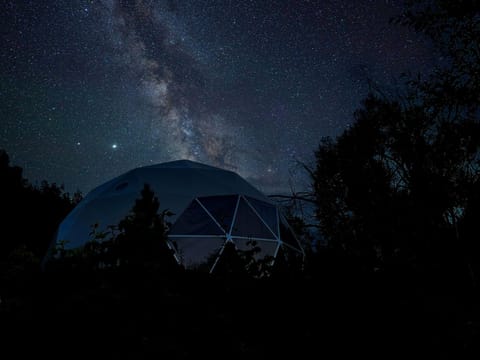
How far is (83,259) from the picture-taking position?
3299 mm

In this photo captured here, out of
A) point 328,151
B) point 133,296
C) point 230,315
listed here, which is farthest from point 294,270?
point 328,151

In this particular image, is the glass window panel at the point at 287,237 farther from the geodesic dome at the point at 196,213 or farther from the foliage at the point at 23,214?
the foliage at the point at 23,214

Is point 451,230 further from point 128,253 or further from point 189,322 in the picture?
point 128,253

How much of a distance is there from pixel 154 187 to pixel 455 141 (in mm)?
9192

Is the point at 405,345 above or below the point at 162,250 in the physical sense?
below

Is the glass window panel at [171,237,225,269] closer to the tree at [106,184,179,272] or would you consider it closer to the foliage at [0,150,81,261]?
the tree at [106,184,179,272]

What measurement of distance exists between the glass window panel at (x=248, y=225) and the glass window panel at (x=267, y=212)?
11.6 inches

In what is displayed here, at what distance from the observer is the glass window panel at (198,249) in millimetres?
6371

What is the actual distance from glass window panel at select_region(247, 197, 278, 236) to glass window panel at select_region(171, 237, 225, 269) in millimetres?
1984

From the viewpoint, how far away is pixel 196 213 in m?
7.70

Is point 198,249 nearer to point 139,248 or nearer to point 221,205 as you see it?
point 221,205

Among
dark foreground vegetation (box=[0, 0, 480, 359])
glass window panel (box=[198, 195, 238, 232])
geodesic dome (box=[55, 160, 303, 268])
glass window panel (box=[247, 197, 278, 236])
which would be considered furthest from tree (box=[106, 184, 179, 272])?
glass window panel (box=[247, 197, 278, 236])

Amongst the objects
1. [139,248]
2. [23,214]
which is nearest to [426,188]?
[139,248]

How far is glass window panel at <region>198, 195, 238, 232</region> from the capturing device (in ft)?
24.9
